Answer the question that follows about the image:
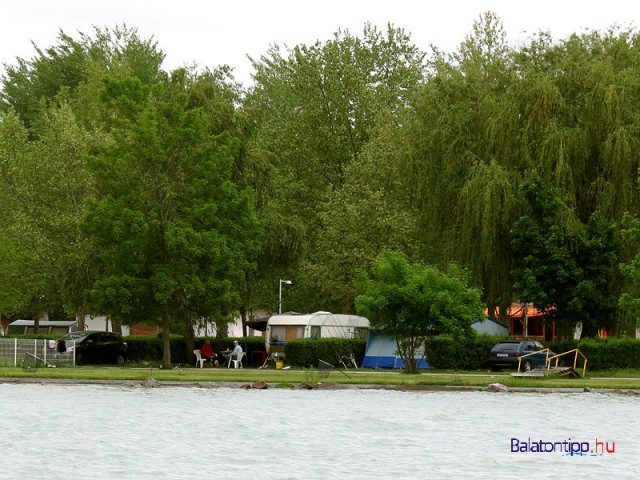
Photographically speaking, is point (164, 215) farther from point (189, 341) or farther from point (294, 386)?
point (294, 386)

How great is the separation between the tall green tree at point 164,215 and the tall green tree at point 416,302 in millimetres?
9291

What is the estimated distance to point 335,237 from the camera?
67.4 meters

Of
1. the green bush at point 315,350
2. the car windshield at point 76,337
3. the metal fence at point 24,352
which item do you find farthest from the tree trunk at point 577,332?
the car windshield at point 76,337

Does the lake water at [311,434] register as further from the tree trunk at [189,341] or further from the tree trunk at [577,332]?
the tree trunk at [189,341]

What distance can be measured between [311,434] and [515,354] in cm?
2503

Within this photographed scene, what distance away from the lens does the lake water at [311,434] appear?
2191 centimetres

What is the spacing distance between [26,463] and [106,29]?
7792 centimetres

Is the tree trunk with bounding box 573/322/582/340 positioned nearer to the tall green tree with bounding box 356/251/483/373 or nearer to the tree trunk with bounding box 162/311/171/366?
the tall green tree with bounding box 356/251/483/373

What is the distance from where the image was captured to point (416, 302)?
155 ft

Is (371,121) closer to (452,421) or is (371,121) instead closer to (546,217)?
(546,217)

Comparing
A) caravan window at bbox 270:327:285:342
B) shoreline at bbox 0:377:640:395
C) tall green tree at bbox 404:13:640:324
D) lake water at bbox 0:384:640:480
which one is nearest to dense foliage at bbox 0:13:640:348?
tall green tree at bbox 404:13:640:324

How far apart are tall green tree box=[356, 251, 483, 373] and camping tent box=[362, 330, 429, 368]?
21.8ft

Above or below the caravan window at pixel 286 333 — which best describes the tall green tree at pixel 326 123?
above

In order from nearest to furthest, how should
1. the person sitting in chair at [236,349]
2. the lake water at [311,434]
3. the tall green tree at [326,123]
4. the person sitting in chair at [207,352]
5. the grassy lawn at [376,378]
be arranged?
the lake water at [311,434] → the grassy lawn at [376,378] → the person sitting in chair at [236,349] → the person sitting in chair at [207,352] → the tall green tree at [326,123]
